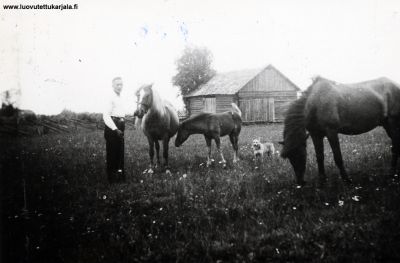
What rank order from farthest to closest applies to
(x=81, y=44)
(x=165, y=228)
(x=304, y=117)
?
(x=81, y=44) < (x=304, y=117) < (x=165, y=228)

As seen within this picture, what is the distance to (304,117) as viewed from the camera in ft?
20.7

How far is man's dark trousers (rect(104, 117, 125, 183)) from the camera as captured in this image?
7.28 m

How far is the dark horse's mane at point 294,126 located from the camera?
6.07 m

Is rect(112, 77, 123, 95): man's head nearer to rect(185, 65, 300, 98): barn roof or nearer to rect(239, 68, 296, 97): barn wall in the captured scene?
rect(185, 65, 300, 98): barn roof

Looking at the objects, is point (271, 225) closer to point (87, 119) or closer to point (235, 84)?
point (87, 119)

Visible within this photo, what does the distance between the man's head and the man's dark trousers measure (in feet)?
2.15

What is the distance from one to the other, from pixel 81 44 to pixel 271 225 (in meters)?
6.66

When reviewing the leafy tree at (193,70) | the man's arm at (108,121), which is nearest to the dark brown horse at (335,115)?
the man's arm at (108,121)

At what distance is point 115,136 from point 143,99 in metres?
1.28

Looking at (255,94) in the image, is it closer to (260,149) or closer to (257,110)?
(257,110)

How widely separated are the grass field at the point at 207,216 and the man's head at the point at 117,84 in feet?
6.94

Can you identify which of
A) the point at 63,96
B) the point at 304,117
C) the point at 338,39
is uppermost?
the point at 338,39

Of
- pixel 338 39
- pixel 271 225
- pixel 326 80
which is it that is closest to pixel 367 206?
pixel 271 225

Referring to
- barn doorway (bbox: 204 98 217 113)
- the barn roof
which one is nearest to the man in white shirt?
the barn roof
